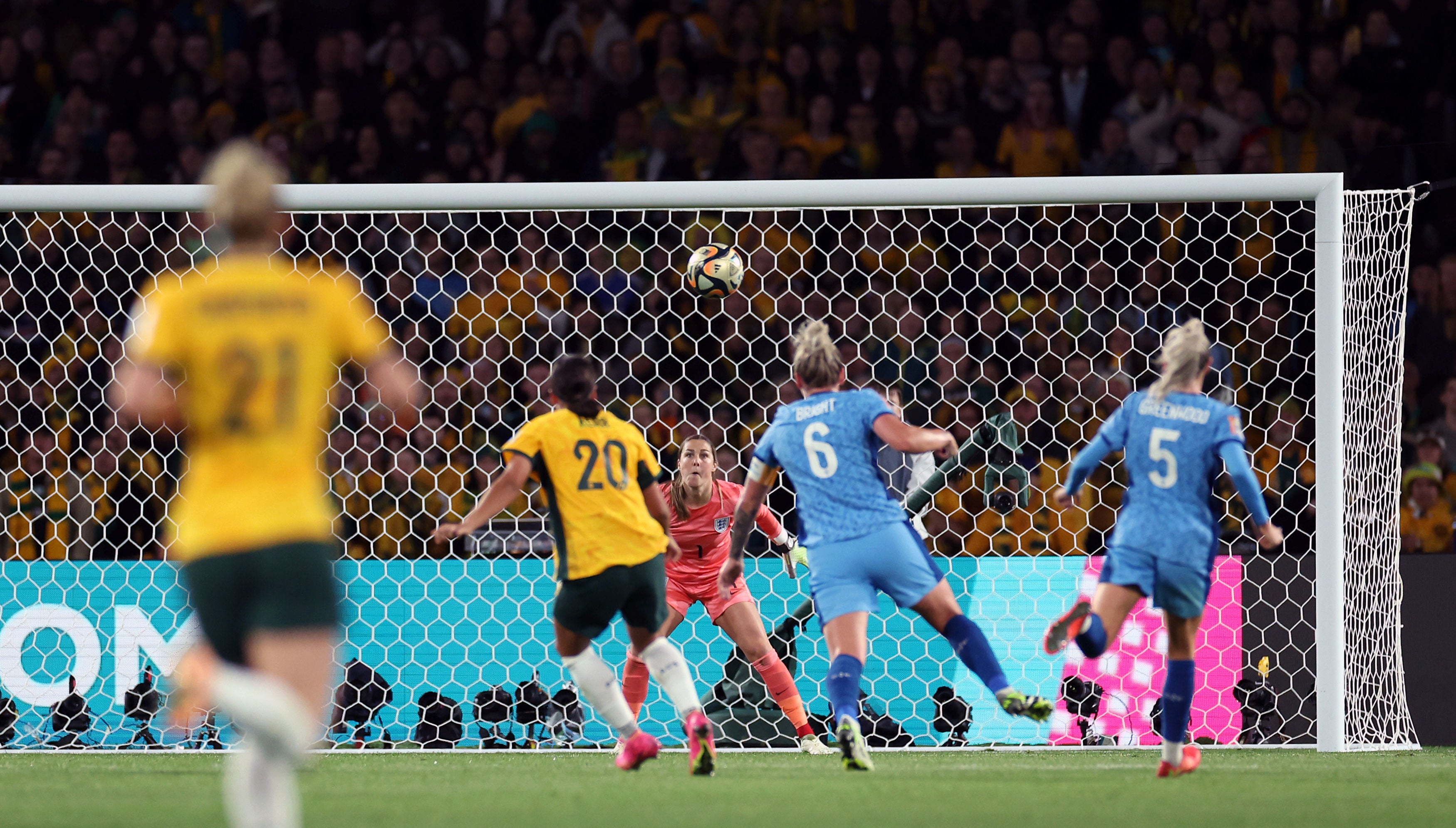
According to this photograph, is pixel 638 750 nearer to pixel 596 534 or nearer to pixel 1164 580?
pixel 596 534

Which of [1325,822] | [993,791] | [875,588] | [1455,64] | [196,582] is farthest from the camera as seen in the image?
[1455,64]

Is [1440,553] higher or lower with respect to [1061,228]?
lower

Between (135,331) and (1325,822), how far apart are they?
11.6 feet

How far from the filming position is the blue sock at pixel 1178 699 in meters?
6.08

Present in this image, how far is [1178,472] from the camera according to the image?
5.98m

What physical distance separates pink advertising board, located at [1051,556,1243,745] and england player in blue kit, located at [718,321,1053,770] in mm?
1845

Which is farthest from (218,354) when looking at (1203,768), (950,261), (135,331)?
(950,261)

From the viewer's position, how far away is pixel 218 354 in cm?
328

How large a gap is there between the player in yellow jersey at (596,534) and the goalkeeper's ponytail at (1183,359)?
6.50 ft

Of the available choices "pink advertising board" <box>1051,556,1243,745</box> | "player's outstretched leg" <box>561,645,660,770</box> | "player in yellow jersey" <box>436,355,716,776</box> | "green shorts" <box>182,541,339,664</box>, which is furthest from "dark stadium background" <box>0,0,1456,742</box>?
"green shorts" <box>182,541,339,664</box>

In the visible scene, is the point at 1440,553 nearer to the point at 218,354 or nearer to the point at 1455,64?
the point at 1455,64

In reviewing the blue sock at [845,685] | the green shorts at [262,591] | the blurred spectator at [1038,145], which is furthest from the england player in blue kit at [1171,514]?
the blurred spectator at [1038,145]

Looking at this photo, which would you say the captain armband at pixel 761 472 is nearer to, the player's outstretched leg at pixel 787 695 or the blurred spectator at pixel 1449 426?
the player's outstretched leg at pixel 787 695

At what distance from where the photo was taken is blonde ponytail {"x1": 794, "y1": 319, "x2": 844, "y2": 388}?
633 cm
